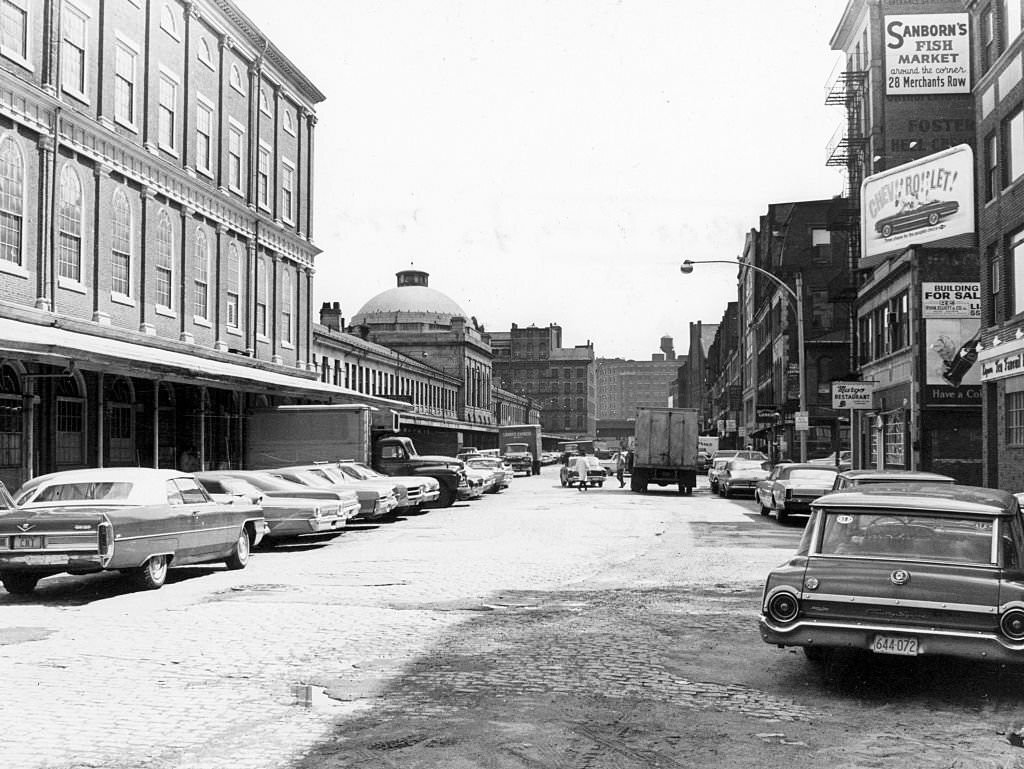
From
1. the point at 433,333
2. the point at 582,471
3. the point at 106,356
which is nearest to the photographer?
the point at 106,356

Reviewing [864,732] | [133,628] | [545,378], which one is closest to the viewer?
[864,732]

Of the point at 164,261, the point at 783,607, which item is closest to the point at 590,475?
the point at 164,261

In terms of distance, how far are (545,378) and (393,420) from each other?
515 feet

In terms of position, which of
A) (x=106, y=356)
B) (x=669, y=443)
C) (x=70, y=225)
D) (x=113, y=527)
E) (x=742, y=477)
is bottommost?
(x=742, y=477)

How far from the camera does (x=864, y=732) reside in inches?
269

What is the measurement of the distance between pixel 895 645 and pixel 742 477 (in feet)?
105

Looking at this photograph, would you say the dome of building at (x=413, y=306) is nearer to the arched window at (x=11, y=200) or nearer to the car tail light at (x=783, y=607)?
the arched window at (x=11, y=200)

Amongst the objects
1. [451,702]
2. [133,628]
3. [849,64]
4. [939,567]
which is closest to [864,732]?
[939,567]

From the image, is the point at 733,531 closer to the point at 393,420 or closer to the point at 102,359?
the point at 102,359

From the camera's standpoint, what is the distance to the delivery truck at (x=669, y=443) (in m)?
42.6

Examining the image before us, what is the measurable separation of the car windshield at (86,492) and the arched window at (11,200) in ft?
46.4

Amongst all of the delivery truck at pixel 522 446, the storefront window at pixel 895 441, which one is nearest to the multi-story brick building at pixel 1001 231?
the storefront window at pixel 895 441

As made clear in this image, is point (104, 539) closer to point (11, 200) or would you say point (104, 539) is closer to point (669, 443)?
point (11, 200)

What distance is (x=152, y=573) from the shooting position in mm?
13766
